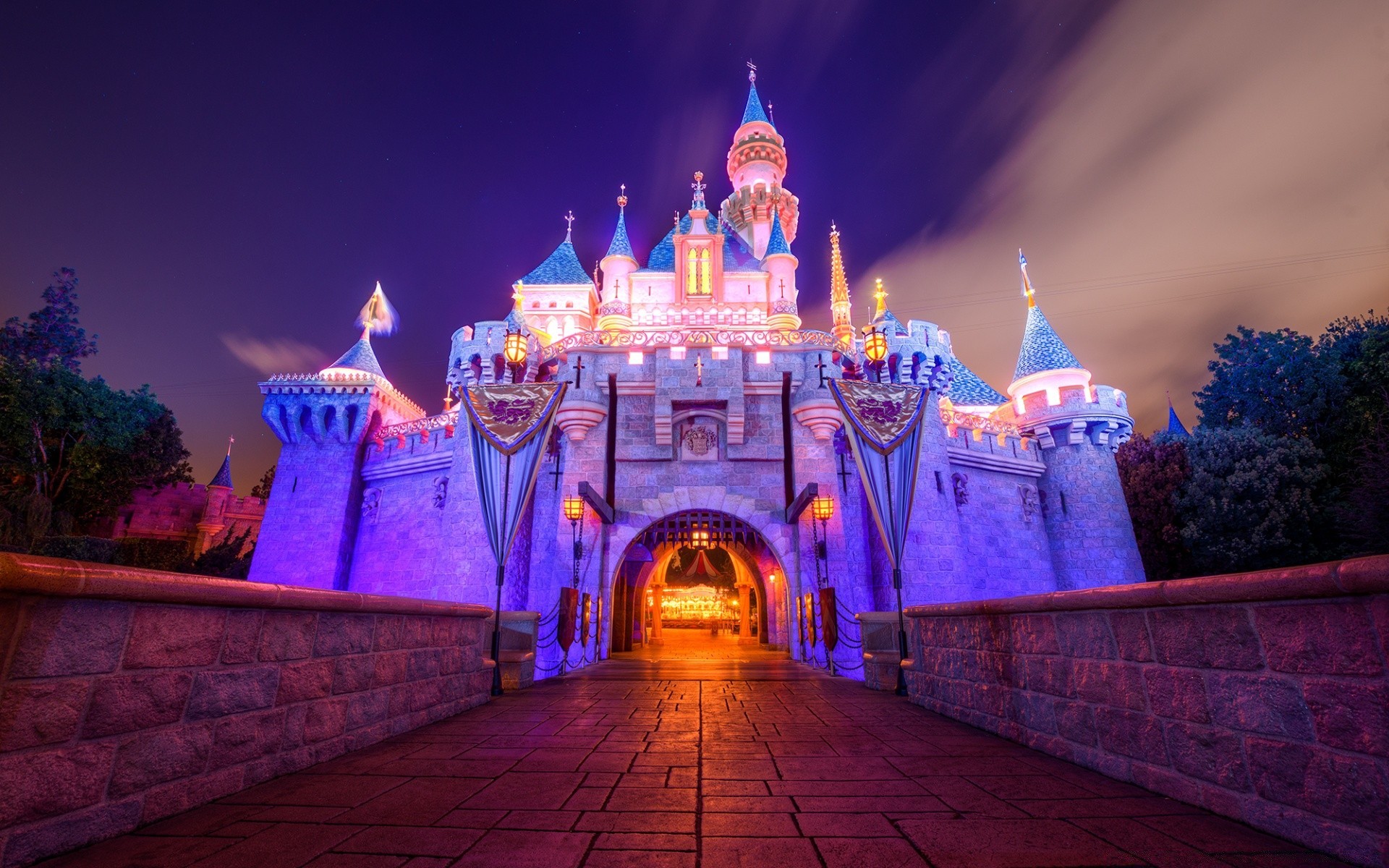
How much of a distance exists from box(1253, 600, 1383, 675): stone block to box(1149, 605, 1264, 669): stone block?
77 millimetres

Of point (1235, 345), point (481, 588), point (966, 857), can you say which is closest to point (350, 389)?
point (481, 588)

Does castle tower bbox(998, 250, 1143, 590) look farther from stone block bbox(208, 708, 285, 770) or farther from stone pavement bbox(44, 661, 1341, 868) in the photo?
stone block bbox(208, 708, 285, 770)

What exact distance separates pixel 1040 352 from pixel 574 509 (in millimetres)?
18492

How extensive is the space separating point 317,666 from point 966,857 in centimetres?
390

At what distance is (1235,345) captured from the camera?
21984 millimetres

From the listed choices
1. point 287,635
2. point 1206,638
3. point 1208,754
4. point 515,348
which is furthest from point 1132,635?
point 515,348

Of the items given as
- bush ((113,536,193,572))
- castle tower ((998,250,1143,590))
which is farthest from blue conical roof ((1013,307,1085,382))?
bush ((113,536,193,572))

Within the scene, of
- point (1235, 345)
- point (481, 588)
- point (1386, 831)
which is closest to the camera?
point (1386, 831)

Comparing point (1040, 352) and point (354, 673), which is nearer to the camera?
point (354, 673)

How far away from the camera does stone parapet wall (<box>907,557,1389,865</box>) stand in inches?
84.3

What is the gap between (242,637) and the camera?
3176 mm

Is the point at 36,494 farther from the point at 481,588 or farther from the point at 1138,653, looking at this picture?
the point at 1138,653

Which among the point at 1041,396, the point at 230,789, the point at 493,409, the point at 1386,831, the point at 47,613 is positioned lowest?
the point at 230,789

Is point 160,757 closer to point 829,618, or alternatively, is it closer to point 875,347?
point 875,347
